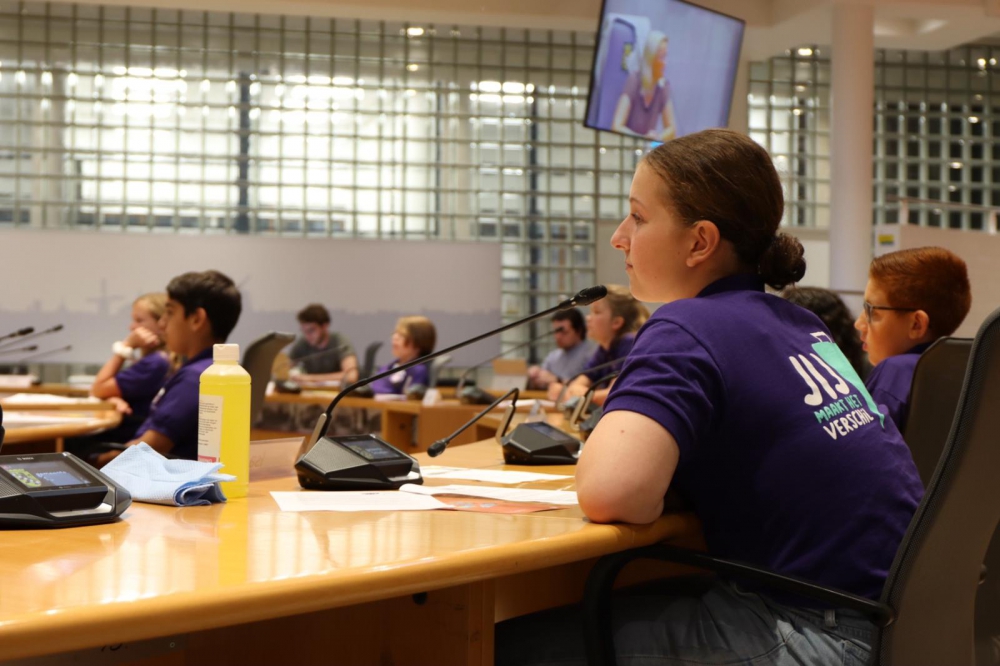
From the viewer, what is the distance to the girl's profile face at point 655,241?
148 cm

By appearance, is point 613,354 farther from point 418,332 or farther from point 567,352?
point 418,332

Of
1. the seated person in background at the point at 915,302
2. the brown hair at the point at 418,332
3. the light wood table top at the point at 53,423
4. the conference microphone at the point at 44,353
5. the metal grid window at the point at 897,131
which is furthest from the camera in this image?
Result: the metal grid window at the point at 897,131

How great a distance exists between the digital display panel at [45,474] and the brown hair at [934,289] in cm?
187

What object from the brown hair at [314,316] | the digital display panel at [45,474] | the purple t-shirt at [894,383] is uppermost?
the brown hair at [314,316]

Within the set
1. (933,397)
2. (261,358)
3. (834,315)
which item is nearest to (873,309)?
(834,315)

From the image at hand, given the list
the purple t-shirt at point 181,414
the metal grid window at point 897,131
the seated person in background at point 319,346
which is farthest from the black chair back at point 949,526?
the metal grid window at point 897,131

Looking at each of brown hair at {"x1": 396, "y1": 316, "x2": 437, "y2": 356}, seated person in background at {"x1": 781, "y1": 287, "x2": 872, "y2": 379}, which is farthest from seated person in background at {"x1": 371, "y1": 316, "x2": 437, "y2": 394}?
seated person in background at {"x1": 781, "y1": 287, "x2": 872, "y2": 379}

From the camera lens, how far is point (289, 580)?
923 mm

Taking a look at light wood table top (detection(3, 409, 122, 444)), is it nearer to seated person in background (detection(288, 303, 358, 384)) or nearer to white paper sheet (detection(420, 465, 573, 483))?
white paper sheet (detection(420, 465, 573, 483))

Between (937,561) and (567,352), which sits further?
(567,352)

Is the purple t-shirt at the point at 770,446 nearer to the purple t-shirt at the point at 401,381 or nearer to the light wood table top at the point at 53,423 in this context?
the light wood table top at the point at 53,423

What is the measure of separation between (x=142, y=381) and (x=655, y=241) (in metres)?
3.32

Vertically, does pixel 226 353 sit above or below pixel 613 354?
above

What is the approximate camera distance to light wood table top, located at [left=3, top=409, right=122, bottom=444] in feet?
10.6
